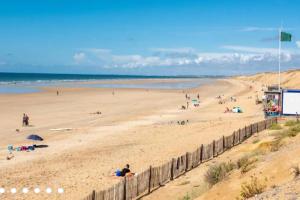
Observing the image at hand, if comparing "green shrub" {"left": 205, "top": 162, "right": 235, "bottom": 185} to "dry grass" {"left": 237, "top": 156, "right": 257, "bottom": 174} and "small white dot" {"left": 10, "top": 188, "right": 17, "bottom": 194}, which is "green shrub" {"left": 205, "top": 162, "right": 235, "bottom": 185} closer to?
"dry grass" {"left": 237, "top": 156, "right": 257, "bottom": 174}

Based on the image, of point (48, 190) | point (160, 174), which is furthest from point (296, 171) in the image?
point (48, 190)

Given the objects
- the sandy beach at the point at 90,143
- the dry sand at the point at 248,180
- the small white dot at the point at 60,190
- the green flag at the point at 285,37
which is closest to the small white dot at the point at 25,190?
the sandy beach at the point at 90,143

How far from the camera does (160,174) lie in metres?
17.4

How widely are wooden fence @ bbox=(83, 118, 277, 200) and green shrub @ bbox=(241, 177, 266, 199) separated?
399cm

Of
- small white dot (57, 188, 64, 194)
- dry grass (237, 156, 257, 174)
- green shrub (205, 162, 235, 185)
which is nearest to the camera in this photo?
dry grass (237, 156, 257, 174)

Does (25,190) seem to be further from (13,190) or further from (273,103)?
(273,103)

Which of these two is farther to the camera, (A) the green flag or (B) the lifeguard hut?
(A) the green flag

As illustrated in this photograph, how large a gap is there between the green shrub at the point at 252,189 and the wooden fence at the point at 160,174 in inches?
157

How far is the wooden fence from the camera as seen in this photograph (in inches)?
554

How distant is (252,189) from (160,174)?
6086 mm

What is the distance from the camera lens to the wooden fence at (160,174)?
46.2 feet

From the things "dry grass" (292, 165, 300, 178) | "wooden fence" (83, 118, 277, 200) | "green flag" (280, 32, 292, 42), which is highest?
"green flag" (280, 32, 292, 42)

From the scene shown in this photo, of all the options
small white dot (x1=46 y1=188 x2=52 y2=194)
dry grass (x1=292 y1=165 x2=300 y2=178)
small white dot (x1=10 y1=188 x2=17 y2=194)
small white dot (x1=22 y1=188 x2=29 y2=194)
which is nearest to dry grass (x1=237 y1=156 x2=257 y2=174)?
dry grass (x1=292 y1=165 x2=300 y2=178)

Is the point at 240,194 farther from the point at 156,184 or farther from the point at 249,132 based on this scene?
the point at 249,132
